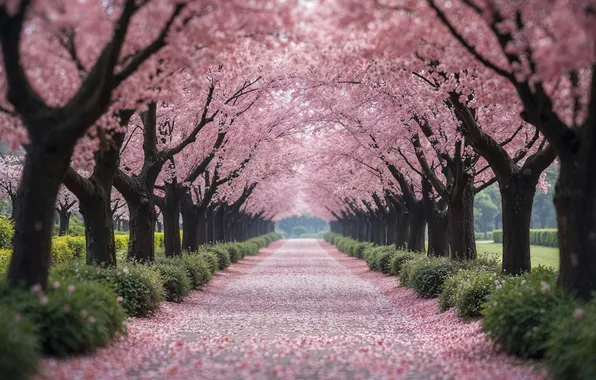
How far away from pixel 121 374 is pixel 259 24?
4367mm

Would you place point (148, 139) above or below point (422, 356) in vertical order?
above

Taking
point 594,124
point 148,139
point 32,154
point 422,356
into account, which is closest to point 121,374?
point 32,154

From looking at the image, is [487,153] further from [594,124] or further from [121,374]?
[121,374]

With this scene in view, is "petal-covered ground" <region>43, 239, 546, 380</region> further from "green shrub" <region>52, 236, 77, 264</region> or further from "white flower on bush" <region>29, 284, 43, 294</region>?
"green shrub" <region>52, 236, 77, 264</region>

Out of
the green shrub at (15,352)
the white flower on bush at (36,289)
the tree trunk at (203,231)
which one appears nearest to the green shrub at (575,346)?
the green shrub at (15,352)

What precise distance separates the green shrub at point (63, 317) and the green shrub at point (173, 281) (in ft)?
25.1

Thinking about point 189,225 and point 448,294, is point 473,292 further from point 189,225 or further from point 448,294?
point 189,225

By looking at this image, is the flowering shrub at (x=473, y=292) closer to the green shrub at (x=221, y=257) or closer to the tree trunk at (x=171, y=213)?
the tree trunk at (x=171, y=213)

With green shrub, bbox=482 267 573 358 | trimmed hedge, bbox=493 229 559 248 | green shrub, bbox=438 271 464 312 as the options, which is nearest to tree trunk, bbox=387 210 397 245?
green shrub, bbox=438 271 464 312

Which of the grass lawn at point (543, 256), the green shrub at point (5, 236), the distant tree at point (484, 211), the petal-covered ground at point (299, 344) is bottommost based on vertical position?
the grass lawn at point (543, 256)

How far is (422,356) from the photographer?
9805 millimetres

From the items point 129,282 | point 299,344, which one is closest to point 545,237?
point 129,282

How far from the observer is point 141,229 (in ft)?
56.2

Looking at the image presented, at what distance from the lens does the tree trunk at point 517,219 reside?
14070 millimetres
